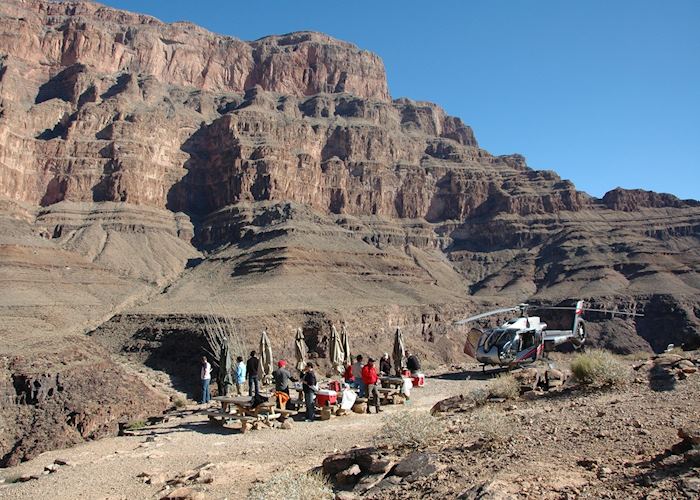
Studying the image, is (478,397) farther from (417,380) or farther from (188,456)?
(188,456)

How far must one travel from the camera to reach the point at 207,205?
123m

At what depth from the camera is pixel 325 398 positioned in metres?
16.8

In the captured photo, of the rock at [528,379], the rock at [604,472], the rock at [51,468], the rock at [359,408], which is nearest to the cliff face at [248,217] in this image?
the rock at [51,468]

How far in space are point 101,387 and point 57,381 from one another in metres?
1.99

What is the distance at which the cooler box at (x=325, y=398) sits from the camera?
16828mm

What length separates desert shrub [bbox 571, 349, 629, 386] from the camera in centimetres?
1530

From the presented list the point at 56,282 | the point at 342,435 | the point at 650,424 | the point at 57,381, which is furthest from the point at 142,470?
the point at 56,282

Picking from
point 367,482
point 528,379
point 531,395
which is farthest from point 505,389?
point 367,482

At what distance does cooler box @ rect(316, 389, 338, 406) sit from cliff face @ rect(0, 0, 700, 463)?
1167cm

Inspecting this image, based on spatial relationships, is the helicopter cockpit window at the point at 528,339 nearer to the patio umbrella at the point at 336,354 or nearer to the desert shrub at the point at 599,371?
the desert shrub at the point at 599,371

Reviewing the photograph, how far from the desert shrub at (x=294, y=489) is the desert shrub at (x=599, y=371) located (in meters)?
8.95

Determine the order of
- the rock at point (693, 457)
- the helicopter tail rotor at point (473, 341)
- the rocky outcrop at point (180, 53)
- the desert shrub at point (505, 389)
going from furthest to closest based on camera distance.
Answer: the rocky outcrop at point (180, 53)
the helicopter tail rotor at point (473, 341)
the desert shrub at point (505, 389)
the rock at point (693, 457)

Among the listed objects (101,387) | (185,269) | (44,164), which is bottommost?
(101,387)

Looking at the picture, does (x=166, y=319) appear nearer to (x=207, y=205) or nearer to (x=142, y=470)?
(x=142, y=470)
